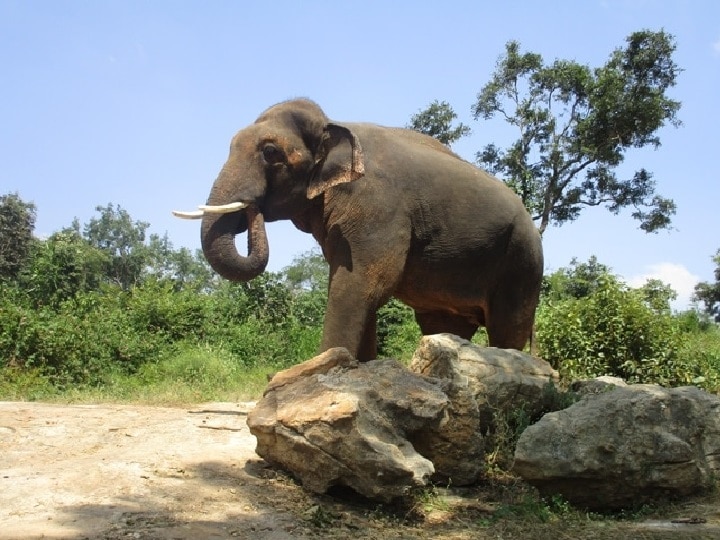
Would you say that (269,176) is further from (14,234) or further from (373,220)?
(14,234)

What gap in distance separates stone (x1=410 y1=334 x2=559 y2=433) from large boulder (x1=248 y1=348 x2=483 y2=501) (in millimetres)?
276

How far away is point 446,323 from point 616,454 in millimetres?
2869

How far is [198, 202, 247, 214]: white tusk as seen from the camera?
5.82 m

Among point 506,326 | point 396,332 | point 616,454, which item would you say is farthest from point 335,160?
point 396,332

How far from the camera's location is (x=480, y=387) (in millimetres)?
5461

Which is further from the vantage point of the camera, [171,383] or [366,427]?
[171,383]

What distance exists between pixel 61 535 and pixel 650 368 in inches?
315

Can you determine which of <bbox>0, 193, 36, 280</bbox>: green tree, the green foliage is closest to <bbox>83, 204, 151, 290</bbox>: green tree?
<bbox>0, 193, 36, 280</bbox>: green tree

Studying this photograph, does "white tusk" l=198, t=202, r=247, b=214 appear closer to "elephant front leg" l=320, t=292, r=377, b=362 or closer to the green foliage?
"elephant front leg" l=320, t=292, r=377, b=362

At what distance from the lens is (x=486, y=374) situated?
5.52m

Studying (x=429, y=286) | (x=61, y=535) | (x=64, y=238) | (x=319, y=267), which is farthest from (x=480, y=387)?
(x=319, y=267)

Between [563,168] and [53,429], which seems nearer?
[53,429]

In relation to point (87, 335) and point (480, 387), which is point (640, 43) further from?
point (480, 387)

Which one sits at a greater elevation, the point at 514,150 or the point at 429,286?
the point at 514,150
